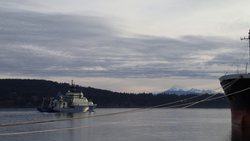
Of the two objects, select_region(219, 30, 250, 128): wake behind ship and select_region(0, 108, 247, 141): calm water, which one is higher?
select_region(219, 30, 250, 128): wake behind ship

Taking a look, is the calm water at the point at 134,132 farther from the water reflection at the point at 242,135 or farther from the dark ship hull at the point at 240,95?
the dark ship hull at the point at 240,95

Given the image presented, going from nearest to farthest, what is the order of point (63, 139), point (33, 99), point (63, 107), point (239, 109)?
1. point (63, 139)
2. point (239, 109)
3. point (63, 107)
4. point (33, 99)

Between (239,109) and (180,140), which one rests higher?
(239,109)

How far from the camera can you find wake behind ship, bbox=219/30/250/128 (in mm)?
31938

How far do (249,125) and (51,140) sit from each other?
74.9 ft

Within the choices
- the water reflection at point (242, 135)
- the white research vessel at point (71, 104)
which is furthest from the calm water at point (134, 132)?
the white research vessel at point (71, 104)

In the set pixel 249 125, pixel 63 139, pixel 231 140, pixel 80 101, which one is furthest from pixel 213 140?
pixel 80 101

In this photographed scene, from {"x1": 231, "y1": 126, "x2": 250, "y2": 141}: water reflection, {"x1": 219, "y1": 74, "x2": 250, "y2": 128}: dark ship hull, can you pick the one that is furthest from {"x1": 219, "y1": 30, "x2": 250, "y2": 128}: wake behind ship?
{"x1": 231, "y1": 126, "x2": 250, "y2": 141}: water reflection

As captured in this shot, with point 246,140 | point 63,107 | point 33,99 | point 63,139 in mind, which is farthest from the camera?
point 33,99

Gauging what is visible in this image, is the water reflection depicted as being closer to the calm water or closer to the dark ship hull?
the calm water

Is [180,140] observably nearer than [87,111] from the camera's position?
Yes

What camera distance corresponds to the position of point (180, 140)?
32.1 meters

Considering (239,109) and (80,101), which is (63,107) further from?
(239,109)

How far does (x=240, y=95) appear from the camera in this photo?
32812 mm
